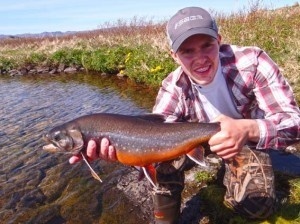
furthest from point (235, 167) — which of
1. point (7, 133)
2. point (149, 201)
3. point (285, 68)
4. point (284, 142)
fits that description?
point (7, 133)

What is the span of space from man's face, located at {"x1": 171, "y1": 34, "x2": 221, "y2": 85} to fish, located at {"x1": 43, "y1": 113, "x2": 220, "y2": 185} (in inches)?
20.3

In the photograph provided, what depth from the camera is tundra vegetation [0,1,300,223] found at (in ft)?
13.5

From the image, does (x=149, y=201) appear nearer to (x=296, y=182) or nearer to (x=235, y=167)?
(x=235, y=167)

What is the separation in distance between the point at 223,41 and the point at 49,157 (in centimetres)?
647

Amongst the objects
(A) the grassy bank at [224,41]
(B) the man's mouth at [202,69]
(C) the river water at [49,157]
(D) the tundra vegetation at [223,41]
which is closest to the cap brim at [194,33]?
(B) the man's mouth at [202,69]

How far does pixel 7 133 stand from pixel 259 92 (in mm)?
6995

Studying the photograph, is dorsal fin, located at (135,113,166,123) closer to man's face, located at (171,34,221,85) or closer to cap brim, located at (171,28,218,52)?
man's face, located at (171,34,221,85)

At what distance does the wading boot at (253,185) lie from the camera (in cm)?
349

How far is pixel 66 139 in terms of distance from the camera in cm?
335

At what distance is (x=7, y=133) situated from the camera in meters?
8.80

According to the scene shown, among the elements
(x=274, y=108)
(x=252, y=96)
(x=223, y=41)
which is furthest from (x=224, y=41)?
(x=274, y=108)

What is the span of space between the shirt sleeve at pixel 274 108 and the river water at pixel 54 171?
5.76ft

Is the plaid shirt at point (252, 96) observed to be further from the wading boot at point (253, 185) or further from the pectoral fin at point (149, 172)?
the pectoral fin at point (149, 172)

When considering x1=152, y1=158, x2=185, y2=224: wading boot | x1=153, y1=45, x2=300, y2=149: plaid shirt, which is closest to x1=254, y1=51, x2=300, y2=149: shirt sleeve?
x1=153, y1=45, x2=300, y2=149: plaid shirt
